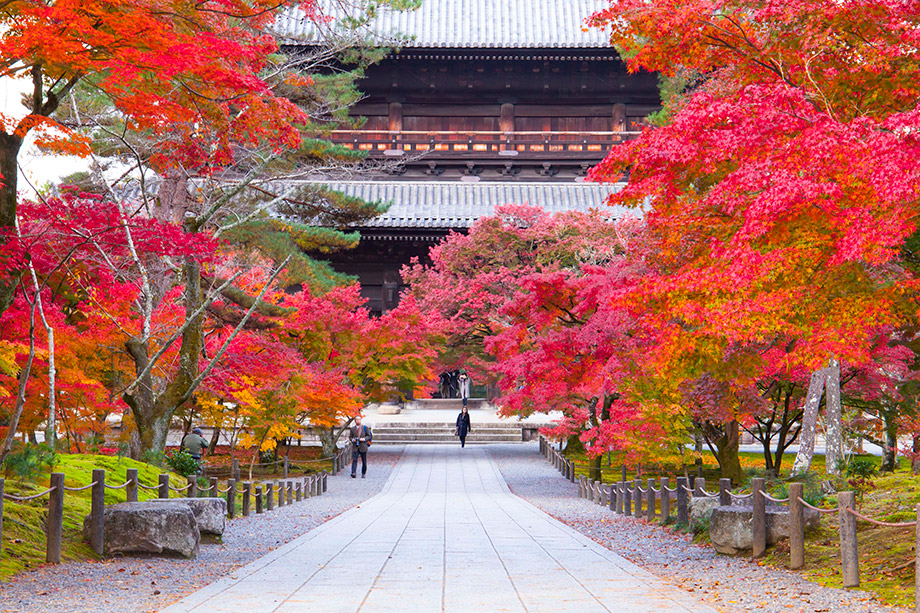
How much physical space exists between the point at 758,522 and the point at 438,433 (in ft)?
71.8

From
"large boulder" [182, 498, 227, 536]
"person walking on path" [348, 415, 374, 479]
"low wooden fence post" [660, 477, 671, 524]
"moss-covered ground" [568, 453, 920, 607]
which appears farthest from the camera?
"person walking on path" [348, 415, 374, 479]

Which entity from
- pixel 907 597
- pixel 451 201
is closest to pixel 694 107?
pixel 907 597

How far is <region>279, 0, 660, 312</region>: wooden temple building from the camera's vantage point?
30188mm

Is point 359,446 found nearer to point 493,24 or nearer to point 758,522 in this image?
point 758,522

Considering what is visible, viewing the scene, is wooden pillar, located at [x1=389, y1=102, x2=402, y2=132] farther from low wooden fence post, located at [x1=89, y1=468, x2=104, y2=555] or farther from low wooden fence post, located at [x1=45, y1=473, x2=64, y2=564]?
low wooden fence post, located at [x1=45, y1=473, x2=64, y2=564]

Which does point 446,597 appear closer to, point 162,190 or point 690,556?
point 690,556

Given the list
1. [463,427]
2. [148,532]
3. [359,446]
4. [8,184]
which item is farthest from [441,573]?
A: [463,427]

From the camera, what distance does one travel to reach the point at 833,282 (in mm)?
7305

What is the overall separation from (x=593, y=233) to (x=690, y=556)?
15.9 m

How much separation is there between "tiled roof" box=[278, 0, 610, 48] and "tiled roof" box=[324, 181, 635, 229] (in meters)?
5.34

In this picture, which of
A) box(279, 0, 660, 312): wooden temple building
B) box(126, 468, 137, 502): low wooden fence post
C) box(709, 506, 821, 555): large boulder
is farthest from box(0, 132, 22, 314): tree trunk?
box(279, 0, 660, 312): wooden temple building

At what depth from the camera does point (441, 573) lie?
728 cm

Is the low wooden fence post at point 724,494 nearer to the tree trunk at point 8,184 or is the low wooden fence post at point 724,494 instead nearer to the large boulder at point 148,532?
the large boulder at point 148,532

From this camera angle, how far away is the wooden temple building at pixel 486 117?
3019cm
